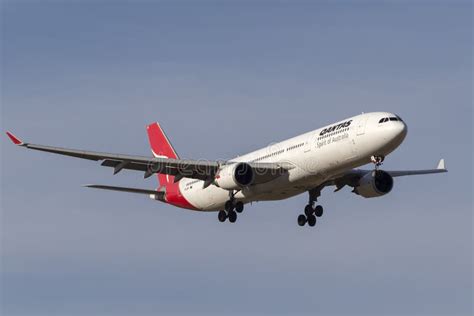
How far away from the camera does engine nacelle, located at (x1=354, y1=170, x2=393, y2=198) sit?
205 feet

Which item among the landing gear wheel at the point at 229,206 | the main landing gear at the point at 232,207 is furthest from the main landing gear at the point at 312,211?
the landing gear wheel at the point at 229,206

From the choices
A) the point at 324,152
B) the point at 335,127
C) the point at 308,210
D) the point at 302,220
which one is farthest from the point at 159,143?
the point at 324,152

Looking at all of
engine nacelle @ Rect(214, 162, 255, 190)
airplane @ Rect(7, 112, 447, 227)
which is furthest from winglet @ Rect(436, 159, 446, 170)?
engine nacelle @ Rect(214, 162, 255, 190)

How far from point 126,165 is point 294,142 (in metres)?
9.60

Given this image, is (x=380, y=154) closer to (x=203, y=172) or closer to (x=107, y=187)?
(x=203, y=172)

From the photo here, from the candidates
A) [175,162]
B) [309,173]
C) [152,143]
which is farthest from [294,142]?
[152,143]

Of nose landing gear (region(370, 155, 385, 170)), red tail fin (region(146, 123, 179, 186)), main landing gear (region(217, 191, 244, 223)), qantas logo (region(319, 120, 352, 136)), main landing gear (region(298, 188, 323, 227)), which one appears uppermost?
red tail fin (region(146, 123, 179, 186))

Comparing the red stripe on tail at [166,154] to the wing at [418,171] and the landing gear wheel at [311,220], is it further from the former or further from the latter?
the wing at [418,171]

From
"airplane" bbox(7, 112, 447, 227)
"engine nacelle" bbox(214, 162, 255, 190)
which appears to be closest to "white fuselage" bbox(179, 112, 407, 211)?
"airplane" bbox(7, 112, 447, 227)

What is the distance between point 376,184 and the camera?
62.4 metres

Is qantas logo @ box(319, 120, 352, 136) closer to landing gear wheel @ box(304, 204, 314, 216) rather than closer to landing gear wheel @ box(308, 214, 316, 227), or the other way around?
landing gear wheel @ box(304, 204, 314, 216)

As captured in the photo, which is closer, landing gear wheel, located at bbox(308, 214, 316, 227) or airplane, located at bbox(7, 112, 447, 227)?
airplane, located at bbox(7, 112, 447, 227)

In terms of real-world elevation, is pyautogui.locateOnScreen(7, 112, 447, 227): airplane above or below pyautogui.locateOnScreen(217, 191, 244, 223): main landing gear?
above

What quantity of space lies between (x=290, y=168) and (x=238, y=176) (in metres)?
2.95
